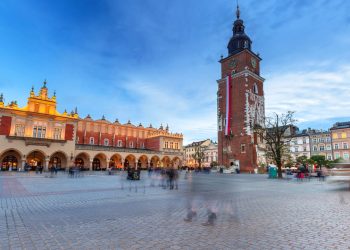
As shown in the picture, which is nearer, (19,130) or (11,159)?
(19,130)

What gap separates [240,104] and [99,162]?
1303 inches

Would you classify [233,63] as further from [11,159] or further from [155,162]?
[11,159]

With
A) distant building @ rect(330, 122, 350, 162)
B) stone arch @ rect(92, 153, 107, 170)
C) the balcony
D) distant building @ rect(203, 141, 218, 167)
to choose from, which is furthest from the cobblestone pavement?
distant building @ rect(203, 141, 218, 167)

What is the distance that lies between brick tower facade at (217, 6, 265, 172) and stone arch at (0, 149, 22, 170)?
3773cm

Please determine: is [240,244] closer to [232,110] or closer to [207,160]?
[232,110]

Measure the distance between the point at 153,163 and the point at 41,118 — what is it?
27867 millimetres

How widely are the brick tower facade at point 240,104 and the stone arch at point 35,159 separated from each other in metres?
34.5

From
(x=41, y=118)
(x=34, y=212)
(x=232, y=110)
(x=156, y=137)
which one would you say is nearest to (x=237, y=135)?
(x=232, y=110)

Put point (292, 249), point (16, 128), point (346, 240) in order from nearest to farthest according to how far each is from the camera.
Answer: point (292, 249), point (346, 240), point (16, 128)

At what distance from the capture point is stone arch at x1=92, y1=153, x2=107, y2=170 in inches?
1995

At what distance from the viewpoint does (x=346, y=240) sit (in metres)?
4.63

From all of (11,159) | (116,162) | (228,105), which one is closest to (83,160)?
(116,162)

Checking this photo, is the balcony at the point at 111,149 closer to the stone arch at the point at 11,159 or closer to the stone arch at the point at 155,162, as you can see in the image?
the stone arch at the point at 155,162

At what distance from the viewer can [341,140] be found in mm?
60938
